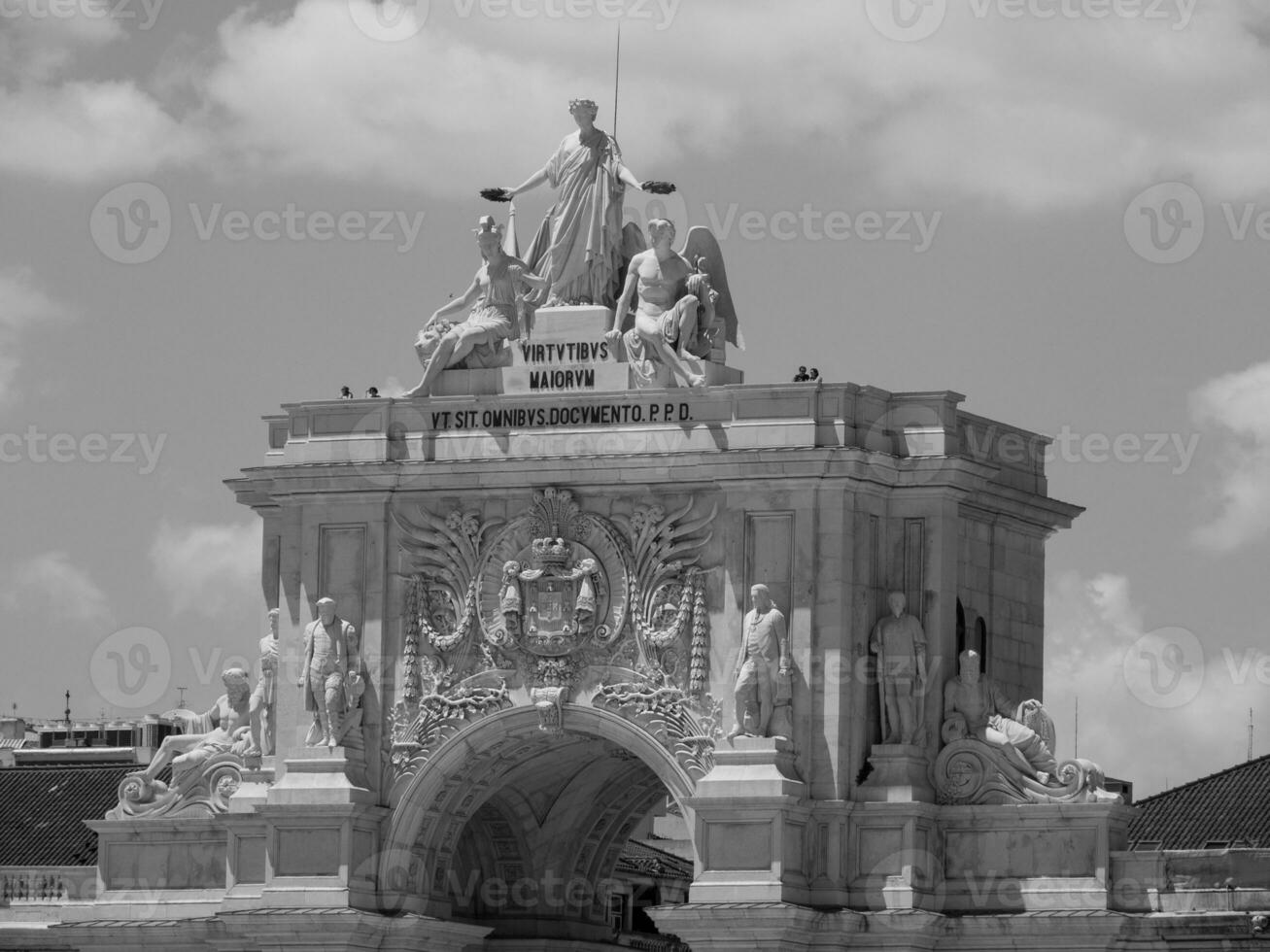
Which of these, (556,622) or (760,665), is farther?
(556,622)

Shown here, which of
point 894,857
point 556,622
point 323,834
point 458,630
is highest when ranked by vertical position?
point 556,622

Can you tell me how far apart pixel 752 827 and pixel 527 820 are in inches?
305

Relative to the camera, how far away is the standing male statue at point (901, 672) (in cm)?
6125

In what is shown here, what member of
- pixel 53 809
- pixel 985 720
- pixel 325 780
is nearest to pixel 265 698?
pixel 325 780

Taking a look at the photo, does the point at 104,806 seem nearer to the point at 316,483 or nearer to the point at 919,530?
the point at 316,483

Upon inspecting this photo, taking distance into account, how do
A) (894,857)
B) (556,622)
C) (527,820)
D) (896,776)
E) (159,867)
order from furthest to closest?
(527,820) < (159,867) < (556,622) < (896,776) < (894,857)

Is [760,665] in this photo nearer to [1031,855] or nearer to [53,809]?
[1031,855]

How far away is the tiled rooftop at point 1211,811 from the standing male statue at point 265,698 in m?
14.3

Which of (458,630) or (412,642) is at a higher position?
(458,630)

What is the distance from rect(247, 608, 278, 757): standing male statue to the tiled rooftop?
47.0ft

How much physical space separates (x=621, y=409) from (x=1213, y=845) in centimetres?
1202

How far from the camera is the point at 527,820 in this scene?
2667 inches

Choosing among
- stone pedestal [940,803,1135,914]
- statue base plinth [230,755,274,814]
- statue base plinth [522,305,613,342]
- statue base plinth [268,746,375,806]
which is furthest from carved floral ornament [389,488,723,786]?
stone pedestal [940,803,1135,914]

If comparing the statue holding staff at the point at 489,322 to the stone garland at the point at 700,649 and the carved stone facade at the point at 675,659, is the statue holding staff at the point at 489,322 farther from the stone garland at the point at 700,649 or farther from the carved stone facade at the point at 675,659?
the stone garland at the point at 700,649
